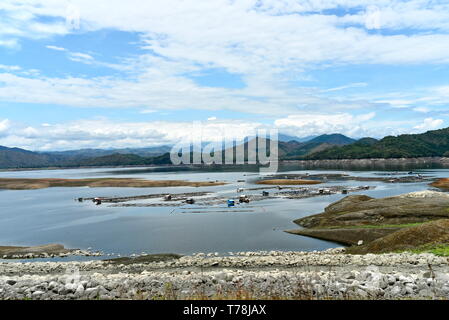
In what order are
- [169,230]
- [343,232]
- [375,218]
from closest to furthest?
[343,232], [375,218], [169,230]

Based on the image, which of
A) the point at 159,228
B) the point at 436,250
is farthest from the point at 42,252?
the point at 436,250

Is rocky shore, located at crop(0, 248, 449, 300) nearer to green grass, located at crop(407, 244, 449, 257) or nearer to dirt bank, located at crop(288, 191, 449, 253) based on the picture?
green grass, located at crop(407, 244, 449, 257)


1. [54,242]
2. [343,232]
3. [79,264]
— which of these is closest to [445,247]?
[343,232]

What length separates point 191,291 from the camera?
596 inches

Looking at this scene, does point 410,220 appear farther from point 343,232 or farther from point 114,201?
point 114,201

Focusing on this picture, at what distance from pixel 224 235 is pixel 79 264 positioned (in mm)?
19004

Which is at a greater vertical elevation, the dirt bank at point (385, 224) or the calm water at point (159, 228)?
the dirt bank at point (385, 224)

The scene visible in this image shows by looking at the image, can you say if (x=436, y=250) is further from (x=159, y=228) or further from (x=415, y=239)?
(x=159, y=228)

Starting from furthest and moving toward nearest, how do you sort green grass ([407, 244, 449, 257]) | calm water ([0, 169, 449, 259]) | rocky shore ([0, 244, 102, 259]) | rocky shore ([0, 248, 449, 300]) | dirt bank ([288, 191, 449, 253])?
calm water ([0, 169, 449, 259]) < rocky shore ([0, 244, 102, 259]) < dirt bank ([288, 191, 449, 253]) < green grass ([407, 244, 449, 257]) < rocky shore ([0, 248, 449, 300])

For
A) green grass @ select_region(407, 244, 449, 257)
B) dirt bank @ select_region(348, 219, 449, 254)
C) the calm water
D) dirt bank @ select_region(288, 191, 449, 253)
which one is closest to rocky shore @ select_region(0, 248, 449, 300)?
green grass @ select_region(407, 244, 449, 257)

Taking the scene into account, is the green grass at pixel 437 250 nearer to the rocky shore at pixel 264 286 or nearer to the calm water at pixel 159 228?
the rocky shore at pixel 264 286

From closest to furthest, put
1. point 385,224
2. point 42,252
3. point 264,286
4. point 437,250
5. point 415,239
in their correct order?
point 264,286 → point 437,250 → point 415,239 → point 42,252 → point 385,224

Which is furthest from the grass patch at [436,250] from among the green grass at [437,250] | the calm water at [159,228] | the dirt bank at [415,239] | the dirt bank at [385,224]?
the calm water at [159,228]
